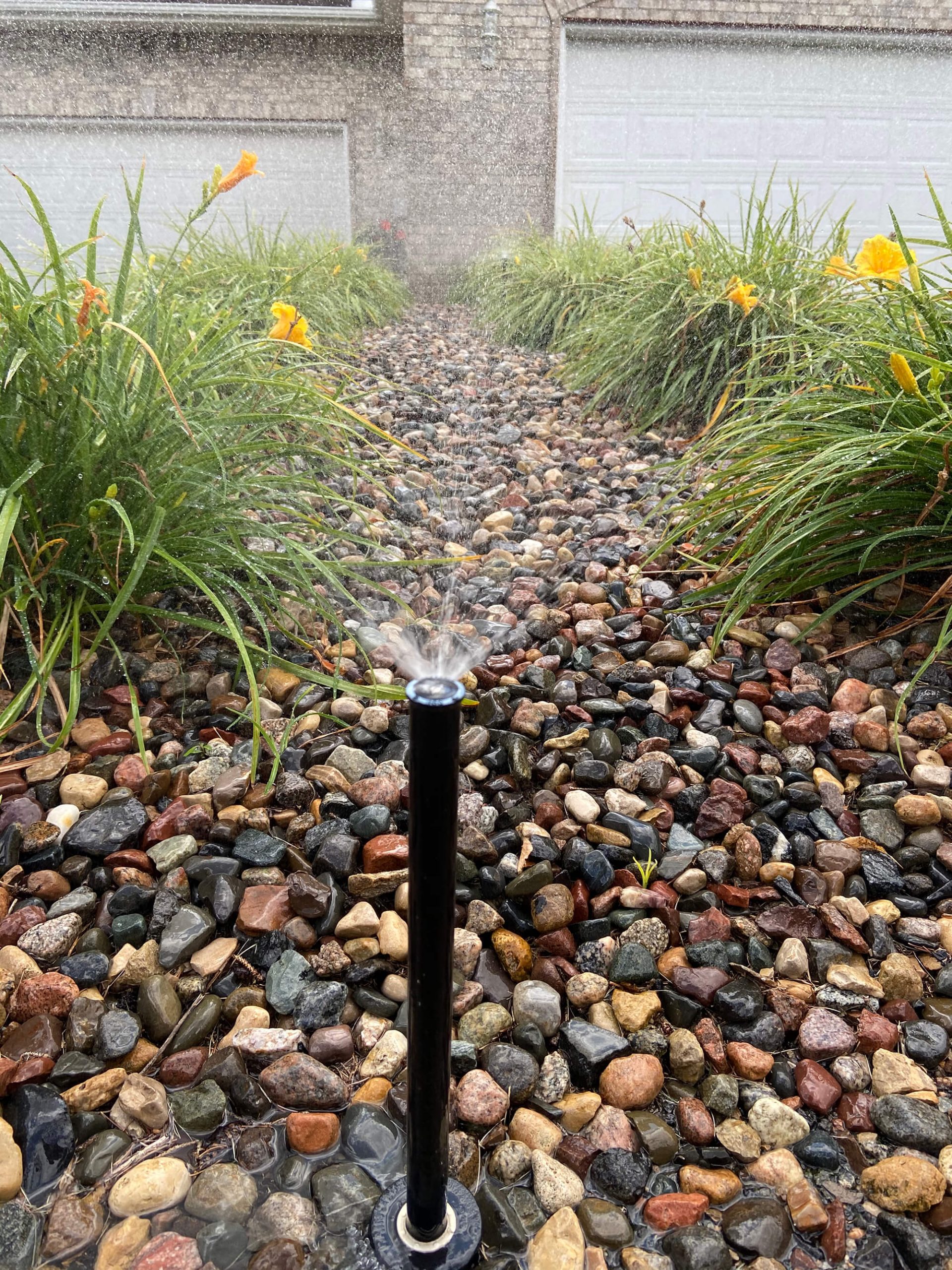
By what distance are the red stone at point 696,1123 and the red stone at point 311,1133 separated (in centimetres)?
37

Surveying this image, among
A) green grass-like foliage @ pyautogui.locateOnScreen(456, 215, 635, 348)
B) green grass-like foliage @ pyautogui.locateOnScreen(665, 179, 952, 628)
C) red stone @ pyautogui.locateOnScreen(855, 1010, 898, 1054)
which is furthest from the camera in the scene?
green grass-like foliage @ pyautogui.locateOnScreen(456, 215, 635, 348)

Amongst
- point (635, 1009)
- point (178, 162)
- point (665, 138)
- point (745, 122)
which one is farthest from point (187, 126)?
point (635, 1009)

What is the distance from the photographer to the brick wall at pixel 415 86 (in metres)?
7.68

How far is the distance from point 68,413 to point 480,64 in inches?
322

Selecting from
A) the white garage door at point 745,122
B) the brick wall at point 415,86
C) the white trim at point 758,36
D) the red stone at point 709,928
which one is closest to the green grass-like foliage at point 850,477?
the red stone at point 709,928

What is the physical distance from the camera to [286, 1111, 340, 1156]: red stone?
2.75 feet

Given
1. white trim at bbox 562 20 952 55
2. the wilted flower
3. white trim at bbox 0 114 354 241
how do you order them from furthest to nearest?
white trim at bbox 0 114 354 241, white trim at bbox 562 20 952 55, the wilted flower

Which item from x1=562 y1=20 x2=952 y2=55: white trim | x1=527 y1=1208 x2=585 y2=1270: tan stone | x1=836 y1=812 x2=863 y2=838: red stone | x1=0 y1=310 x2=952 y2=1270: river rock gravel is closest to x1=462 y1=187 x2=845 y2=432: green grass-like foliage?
x1=0 y1=310 x2=952 y2=1270: river rock gravel

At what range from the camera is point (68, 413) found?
131 cm

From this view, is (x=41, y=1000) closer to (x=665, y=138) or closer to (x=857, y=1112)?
(x=857, y=1112)

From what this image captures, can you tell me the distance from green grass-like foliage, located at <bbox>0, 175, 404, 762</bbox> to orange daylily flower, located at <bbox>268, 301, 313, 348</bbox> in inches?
3.4

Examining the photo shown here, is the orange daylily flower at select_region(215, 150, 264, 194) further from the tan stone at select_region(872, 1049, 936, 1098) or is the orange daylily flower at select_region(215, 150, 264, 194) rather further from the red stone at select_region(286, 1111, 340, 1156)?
the tan stone at select_region(872, 1049, 936, 1098)

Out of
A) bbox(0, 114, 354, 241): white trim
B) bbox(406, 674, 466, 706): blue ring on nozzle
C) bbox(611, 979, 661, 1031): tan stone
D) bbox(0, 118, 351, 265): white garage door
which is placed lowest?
bbox(611, 979, 661, 1031): tan stone

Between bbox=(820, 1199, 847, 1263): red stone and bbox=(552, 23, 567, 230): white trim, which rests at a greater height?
bbox=(552, 23, 567, 230): white trim
